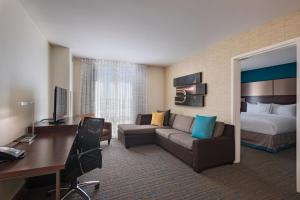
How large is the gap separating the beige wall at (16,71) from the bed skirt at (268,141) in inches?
191

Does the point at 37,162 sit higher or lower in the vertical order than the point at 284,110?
lower

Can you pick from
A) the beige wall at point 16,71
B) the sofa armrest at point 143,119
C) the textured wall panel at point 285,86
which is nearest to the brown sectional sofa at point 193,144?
the sofa armrest at point 143,119

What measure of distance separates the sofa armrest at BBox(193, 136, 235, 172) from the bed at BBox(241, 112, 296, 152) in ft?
4.86

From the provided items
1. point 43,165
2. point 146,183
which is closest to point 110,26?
point 43,165

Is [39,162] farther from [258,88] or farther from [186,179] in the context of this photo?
[258,88]

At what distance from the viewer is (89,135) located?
→ 6.56 ft

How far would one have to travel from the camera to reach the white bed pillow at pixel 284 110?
480 cm

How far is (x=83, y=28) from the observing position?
2.65 m

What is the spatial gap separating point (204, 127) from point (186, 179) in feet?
3.65

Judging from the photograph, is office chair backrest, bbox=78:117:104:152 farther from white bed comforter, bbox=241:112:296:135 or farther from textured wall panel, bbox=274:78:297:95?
textured wall panel, bbox=274:78:297:95

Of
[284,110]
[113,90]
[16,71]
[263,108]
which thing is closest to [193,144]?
[16,71]

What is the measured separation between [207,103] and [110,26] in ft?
8.91

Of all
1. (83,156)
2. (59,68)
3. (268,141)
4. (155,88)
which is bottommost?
(268,141)

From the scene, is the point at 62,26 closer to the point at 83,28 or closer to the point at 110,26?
the point at 83,28
